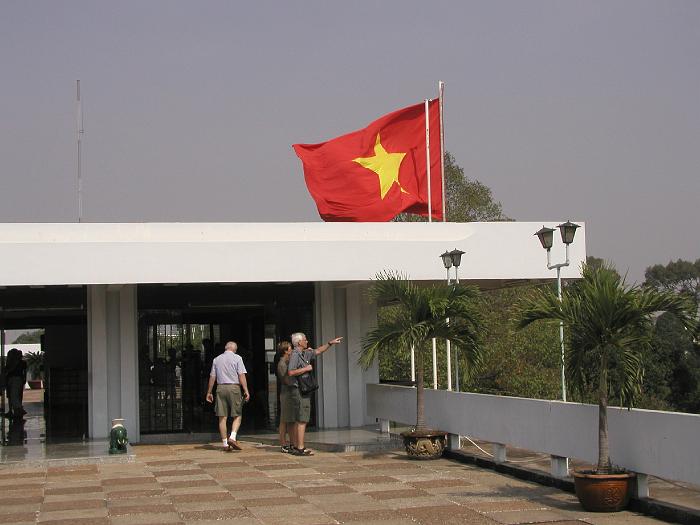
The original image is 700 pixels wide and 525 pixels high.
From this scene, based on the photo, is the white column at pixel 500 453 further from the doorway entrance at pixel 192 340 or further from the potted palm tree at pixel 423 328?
the doorway entrance at pixel 192 340

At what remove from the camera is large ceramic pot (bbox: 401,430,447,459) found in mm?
12742

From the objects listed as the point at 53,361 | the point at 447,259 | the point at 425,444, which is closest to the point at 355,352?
the point at 447,259

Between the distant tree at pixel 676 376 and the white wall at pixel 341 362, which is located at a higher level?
the white wall at pixel 341 362

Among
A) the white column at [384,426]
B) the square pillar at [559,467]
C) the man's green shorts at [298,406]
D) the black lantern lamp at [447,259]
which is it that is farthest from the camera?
the white column at [384,426]

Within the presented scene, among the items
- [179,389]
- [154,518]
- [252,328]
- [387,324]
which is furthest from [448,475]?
[252,328]

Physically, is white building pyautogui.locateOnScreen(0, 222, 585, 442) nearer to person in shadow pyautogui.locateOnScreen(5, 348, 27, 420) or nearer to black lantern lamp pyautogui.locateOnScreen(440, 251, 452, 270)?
black lantern lamp pyautogui.locateOnScreen(440, 251, 452, 270)

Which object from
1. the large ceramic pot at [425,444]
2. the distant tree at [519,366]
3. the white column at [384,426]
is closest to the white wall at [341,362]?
the white column at [384,426]

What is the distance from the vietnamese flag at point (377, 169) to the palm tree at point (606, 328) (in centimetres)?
863

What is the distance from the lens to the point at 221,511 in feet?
30.6

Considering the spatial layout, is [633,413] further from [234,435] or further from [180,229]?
[180,229]

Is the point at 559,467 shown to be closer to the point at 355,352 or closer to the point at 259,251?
the point at 259,251

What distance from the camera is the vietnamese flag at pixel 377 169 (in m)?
18.0

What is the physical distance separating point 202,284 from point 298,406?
3.70m

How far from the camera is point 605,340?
30.0ft
